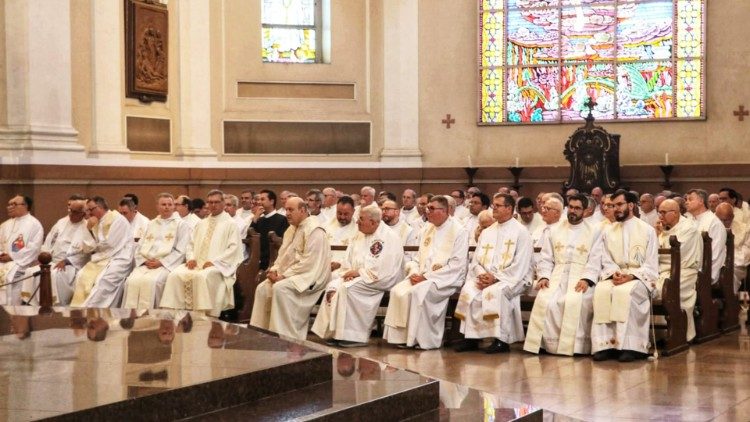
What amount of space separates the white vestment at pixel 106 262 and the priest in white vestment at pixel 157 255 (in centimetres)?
17

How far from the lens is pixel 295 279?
10.6 m

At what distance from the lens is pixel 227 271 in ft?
38.2

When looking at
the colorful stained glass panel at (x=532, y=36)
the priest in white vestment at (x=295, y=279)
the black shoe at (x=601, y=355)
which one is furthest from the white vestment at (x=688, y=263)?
the colorful stained glass panel at (x=532, y=36)

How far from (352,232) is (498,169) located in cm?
457

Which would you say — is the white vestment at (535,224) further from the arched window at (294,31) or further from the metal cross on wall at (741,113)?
the arched window at (294,31)

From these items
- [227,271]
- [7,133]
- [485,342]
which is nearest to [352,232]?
[227,271]

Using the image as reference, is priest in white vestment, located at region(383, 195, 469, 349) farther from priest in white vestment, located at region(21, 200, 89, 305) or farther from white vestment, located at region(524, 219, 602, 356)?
priest in white vestment, located at region(21, 200, 89, 305)

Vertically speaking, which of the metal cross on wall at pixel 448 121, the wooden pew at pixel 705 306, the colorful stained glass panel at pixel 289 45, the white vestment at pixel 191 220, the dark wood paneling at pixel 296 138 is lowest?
the wooden pew at pixel 705 306

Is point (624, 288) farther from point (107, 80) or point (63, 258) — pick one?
point (107, 80)

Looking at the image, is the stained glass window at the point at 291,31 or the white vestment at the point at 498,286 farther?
the stained glass window at the point at 291,31

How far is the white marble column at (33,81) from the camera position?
13789 mm

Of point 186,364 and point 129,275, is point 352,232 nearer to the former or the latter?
point 129,275

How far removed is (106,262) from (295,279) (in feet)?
8.67

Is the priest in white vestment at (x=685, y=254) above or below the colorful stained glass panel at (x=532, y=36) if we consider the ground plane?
below
